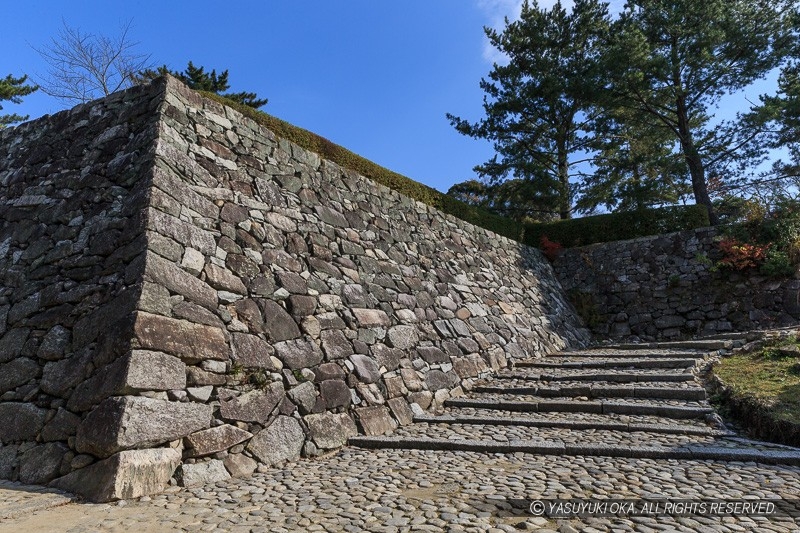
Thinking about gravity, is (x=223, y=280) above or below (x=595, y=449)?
above

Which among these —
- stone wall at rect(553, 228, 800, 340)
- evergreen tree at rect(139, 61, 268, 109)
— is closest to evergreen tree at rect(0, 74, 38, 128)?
evergreen tree at rect(139, 61, 268, 109)

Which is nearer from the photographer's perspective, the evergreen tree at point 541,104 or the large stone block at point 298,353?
the large stone block at point 298,353

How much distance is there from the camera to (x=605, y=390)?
6.11 meters

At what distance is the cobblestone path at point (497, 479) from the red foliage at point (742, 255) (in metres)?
5.98

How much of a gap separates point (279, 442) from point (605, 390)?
431 centimetres

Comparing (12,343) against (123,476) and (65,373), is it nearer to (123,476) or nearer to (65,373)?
(65,373)

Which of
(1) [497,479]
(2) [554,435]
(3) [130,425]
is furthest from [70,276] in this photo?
(2) [554,435]

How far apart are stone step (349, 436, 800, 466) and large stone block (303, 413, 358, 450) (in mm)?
112

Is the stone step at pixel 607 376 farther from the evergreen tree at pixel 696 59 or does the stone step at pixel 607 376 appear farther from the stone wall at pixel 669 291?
the evergreen tree at pixel 696 59

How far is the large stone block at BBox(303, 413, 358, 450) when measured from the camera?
448 centimetres

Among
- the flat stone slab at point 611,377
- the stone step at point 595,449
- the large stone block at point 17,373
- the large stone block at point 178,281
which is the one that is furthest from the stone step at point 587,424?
the large stone block at point 17,373

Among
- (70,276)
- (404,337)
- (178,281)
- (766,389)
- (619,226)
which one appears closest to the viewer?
(178,281)

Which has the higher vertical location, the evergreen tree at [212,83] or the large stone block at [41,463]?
the evergreen tree at [212,83]

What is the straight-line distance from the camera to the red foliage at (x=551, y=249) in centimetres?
1321
